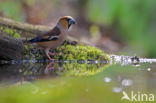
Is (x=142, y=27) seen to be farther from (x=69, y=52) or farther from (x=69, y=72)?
(x=69, y=52)

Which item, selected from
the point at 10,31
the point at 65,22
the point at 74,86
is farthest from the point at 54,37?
the point at 74,86

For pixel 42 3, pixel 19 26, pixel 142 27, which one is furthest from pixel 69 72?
pixel 42 3

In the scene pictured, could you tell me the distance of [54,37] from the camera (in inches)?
156

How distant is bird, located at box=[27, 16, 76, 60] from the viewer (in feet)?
12.9

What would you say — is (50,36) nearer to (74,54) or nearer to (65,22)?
(65,22)

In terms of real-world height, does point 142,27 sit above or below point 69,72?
above

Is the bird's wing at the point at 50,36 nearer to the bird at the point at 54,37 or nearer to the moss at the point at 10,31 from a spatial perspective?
the bird at the point at 54,37

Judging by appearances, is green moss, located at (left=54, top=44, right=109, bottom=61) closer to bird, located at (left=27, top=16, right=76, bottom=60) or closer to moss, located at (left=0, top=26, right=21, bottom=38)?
bird, located at (left=27, top=16, right=76, bottom=60)

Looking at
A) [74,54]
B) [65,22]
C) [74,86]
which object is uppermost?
[65,22]

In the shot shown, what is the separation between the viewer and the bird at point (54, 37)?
3.95m

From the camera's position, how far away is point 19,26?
432 cm

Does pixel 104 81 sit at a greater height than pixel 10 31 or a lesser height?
lesser

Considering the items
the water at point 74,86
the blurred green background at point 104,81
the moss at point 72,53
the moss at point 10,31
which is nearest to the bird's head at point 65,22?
the moss at point 72,53

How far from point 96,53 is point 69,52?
0.93ft
